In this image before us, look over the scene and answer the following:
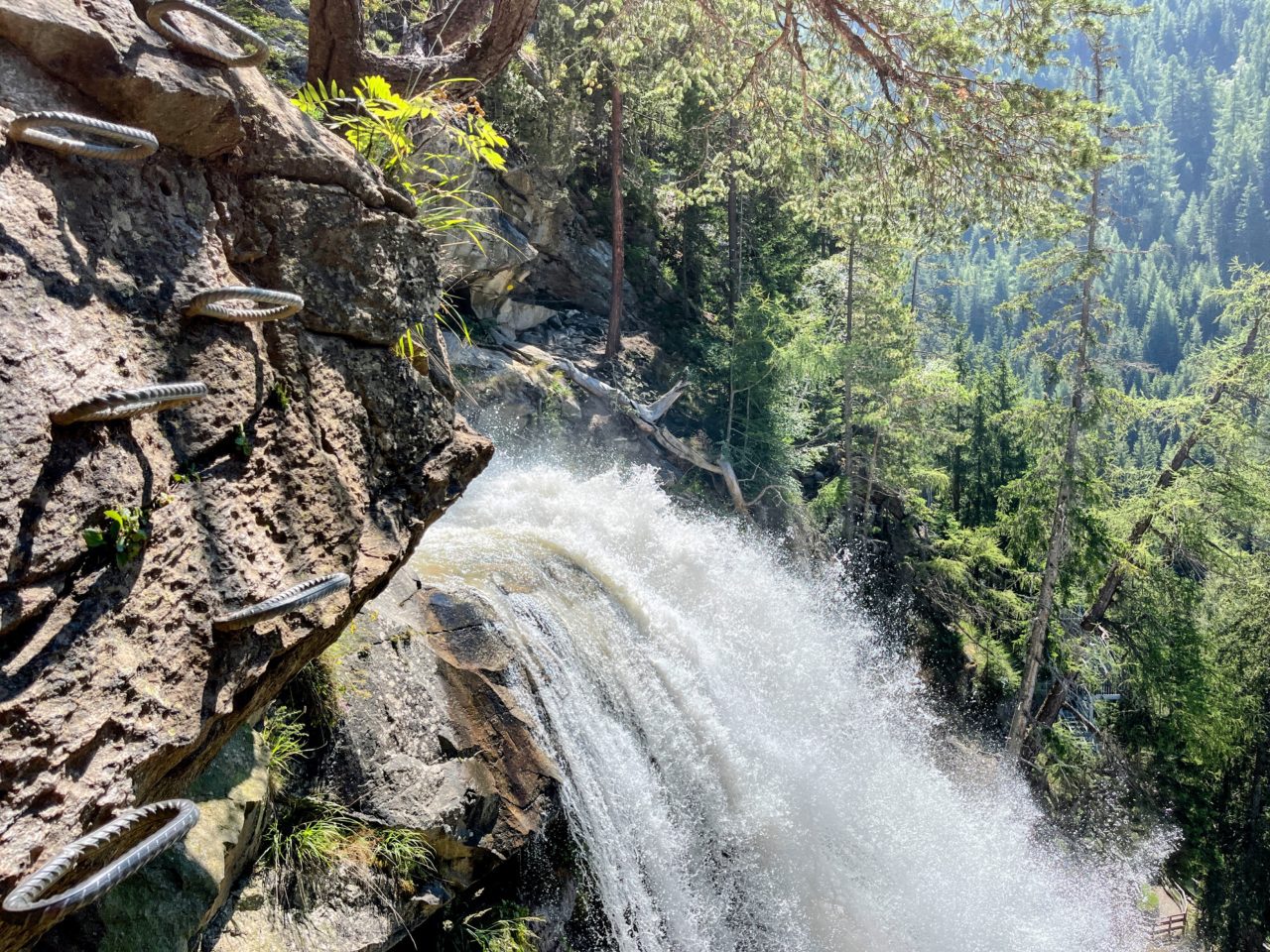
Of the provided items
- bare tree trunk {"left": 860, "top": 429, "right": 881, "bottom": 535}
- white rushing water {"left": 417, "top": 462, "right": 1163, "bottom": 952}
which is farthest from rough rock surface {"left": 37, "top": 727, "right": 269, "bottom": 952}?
bare tree trunk {"left": 860, "top": 429, "right": 881, "bottom": 535}

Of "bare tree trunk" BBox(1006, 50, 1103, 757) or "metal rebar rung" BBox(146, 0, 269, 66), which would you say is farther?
"bare tree trunk" BBox(1006, 50, 1103, 757)

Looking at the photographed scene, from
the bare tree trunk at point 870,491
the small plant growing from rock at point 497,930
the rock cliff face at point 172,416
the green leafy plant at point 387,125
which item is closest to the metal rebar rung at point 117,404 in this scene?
the rock cliff face at point 172,416

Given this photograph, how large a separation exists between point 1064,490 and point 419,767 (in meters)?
13.5

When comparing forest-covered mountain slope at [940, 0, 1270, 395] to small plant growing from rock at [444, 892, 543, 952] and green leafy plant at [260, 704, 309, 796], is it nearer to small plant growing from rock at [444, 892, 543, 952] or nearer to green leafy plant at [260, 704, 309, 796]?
small plant growing from rock at [444, 892, 543, 952]

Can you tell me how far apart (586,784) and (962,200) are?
483 centimetres

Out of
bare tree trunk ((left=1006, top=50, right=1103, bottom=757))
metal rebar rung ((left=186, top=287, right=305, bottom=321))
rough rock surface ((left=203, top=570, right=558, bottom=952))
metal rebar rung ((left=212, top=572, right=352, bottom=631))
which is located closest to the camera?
metal rebar rung ((left=212, top=572, right=352, bottom=631))

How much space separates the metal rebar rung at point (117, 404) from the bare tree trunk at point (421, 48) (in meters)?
2.45

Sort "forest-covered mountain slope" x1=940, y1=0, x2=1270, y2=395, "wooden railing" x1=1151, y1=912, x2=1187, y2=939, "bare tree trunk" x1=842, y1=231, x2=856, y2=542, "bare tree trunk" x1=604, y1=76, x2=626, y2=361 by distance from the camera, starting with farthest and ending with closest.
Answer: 1. "forest-covered mountain slope" x1=940, y1=0, x2=1270, y2=395
2. "bare tree trunk" x1=842, y1=231, x2=856, y2=542
3. "bare tree trunk" x1=604, y1=76, x2=626, y2=361
4. "wooden railing" x1=1151, y1=912, x2=1187, y2=939

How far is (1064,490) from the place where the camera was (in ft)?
49.0

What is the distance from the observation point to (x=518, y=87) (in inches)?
594

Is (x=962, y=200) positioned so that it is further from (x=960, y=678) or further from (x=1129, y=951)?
(x=960, y=678)

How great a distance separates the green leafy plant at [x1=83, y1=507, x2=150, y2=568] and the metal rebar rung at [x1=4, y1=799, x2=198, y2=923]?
0.68m

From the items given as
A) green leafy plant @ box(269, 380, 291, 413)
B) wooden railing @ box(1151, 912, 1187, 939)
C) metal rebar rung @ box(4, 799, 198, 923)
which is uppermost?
green leafy plant @ box(269, 380, 291, 413)

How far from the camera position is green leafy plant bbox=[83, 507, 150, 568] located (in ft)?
7.04
